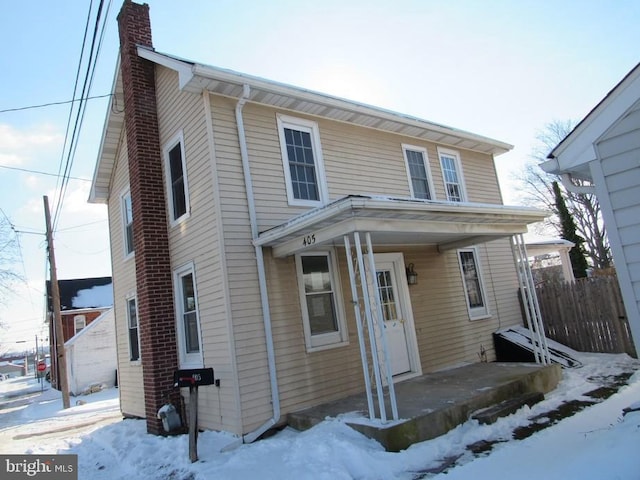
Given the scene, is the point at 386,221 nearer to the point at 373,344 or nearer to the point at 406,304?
the point at 373,344

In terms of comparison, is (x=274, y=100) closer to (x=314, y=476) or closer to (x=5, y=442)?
(x=314, y=476)

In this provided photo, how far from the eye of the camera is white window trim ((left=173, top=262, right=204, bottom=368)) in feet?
26.4

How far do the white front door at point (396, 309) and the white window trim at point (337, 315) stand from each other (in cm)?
103

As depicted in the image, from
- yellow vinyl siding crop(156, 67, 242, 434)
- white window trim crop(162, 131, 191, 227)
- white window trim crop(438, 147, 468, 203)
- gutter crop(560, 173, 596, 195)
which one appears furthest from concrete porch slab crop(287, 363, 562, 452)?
white window trim crop(438, 147, 468, 203)

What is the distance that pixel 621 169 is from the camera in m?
4.66

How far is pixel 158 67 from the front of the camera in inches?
371

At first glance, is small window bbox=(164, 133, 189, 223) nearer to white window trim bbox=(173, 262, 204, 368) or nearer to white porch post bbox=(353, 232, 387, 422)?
white window trim bbox=(173, 262, 204, 368)

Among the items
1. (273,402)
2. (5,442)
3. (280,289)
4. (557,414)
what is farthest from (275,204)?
(5,442)

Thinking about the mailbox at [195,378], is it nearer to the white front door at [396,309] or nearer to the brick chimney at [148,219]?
the brick chimney at [148,219]

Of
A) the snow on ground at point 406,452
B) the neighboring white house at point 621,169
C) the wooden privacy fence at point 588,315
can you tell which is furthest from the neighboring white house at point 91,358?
the neighboring white house at point 621,169

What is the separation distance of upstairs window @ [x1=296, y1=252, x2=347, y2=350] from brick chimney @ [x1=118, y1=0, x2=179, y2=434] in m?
2.60

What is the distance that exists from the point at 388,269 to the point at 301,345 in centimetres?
268

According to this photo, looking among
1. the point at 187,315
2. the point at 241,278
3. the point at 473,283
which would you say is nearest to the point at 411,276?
the point at 473,283

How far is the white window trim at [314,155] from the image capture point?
8.46m
